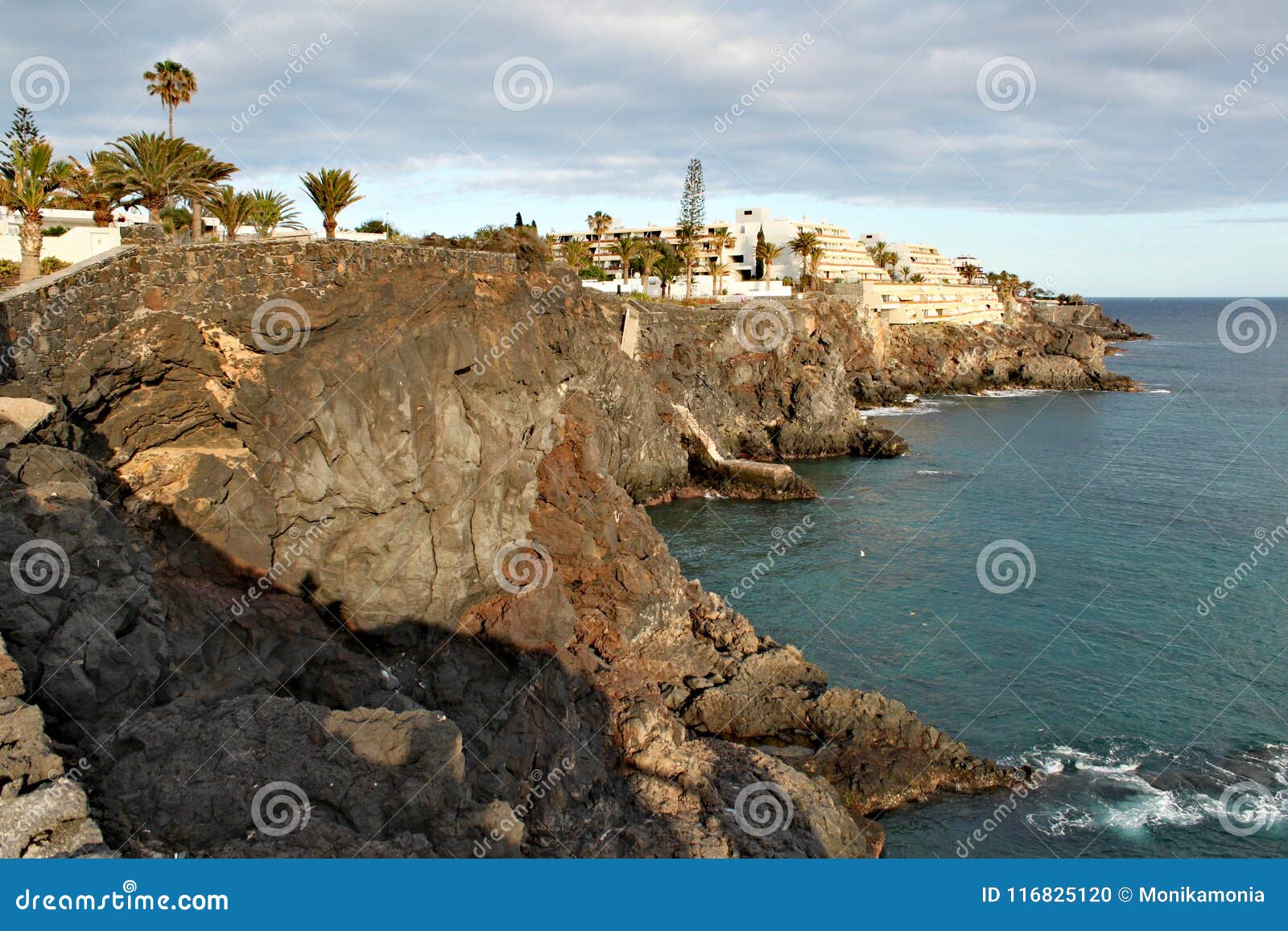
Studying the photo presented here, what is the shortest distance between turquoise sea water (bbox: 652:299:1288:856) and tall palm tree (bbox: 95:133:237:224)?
76.6 feet

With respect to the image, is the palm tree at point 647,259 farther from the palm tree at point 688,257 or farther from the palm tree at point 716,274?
the palm tree at point 716,274

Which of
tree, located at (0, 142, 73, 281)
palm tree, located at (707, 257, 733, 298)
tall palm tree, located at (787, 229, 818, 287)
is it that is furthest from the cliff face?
tall palm tree, located at (787, 229, 818, 287)

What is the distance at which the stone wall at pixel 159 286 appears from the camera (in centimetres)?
1950

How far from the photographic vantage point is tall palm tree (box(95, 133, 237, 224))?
2603 centimetres

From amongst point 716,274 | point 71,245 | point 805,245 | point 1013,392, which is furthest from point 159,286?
point 1013,392

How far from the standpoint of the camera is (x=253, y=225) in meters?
35.1

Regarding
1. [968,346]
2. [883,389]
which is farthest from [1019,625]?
[968,346]

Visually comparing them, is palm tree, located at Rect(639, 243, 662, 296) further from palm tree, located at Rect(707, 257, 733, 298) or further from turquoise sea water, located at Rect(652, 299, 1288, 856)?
turquoise sea water, located at Rect(652, 299, 1288, 856)

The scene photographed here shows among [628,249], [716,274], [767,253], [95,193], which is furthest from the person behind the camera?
[767,253]

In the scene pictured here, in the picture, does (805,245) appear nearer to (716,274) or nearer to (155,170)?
(716,274)

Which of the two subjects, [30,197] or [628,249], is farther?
[628,249]

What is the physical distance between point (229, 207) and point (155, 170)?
276 cm

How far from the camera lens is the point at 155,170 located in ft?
86.0

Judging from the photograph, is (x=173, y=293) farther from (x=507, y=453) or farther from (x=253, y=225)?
(x=253, y=225)
